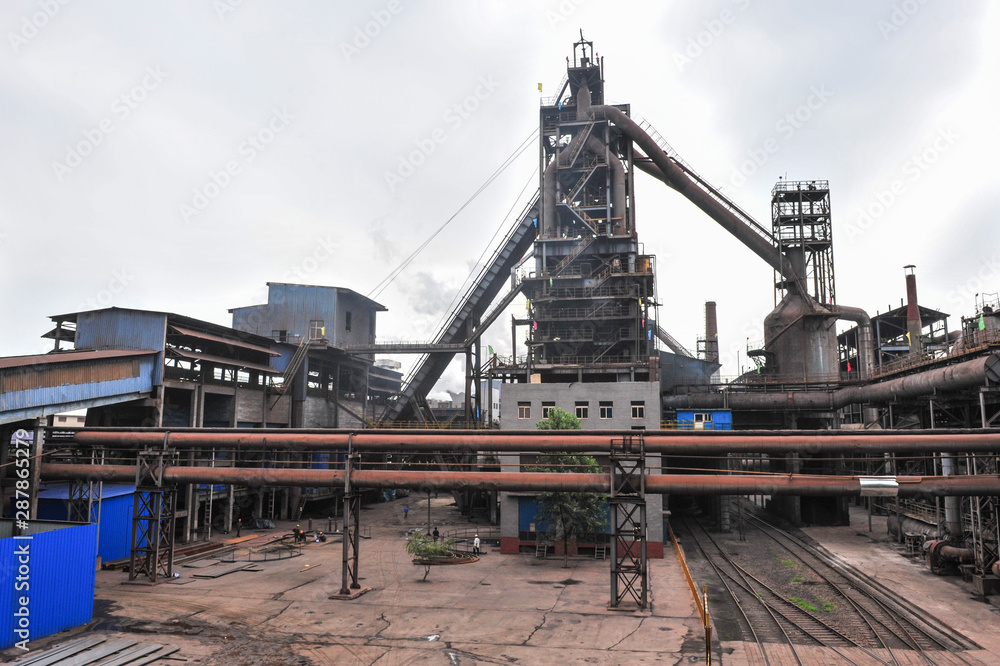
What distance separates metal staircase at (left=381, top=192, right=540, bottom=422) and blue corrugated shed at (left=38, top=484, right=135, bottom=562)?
20848 mm

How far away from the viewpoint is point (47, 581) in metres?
18.8

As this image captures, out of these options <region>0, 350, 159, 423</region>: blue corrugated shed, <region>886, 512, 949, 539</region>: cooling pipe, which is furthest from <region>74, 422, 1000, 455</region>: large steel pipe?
<region>886, 512, 949, 539</region>: cooling pipe

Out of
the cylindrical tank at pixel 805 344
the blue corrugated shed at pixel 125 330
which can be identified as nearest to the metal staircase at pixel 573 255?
the cylindrical tank at pixel 805 344

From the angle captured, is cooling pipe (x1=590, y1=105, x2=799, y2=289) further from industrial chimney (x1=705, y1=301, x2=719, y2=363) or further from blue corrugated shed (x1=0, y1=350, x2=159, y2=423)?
blue corrugated shed (x1=0, y1=350, x2=159, y2=423)

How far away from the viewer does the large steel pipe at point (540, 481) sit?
1966cm

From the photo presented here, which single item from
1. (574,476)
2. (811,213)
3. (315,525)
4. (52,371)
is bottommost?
(315,525)

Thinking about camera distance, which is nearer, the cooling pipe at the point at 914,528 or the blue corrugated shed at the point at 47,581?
the blue corrugated shed at the point at 47,581

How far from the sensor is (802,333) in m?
48.9

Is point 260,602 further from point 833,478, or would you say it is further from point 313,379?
point 313,379

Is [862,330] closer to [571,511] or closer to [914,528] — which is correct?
[914,528]

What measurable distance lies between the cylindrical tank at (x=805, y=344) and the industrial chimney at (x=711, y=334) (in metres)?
18.7

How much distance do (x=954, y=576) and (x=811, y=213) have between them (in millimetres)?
30664

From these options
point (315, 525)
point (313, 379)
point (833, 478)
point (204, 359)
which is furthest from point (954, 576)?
point (313, 379)

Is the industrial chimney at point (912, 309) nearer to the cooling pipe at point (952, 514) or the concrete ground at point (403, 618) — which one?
the cooling pipe at point (952, 514)
